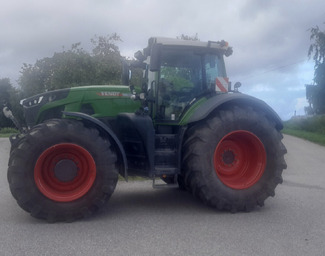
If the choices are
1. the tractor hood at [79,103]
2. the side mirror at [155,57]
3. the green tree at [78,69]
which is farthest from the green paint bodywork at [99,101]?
the green tree at [78,69]

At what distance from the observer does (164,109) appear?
659 centimetres

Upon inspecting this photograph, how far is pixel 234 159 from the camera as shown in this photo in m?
6.70

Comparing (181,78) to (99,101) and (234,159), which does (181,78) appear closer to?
(99,101)

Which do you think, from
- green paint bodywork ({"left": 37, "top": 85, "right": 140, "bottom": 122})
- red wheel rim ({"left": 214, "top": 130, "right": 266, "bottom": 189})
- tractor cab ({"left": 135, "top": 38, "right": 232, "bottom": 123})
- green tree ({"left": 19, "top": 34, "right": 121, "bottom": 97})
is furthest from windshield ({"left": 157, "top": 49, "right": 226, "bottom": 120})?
green tree ({"left": 19, "top": 34, "right": 121, "bottom": 97})

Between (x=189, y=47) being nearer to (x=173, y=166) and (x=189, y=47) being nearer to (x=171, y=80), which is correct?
(x=171, y=80)

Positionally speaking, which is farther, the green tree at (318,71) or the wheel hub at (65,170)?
the green tree at (318,71)

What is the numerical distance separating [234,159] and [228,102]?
0.95m

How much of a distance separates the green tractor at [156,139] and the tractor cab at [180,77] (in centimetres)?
2

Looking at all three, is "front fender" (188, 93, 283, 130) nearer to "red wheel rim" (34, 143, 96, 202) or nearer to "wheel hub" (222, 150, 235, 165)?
"wheel hub" (222, 150, 235, 165)

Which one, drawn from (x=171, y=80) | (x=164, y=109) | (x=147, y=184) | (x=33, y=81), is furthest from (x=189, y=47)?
(x=33, y=81)

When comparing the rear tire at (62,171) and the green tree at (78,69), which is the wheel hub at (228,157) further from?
the green tree at (78,69)

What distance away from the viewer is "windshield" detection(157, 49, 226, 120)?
6.60 meters

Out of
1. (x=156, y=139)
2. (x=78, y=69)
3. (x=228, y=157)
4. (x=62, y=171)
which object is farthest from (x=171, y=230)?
(x=78, y=69)

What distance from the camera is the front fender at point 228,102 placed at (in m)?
6.12
